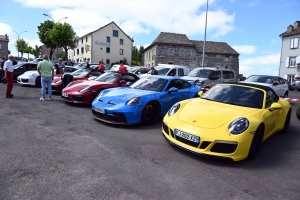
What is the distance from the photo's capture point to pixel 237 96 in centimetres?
481

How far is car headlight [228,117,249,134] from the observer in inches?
145

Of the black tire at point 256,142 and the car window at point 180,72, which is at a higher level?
the car window at point 180,72

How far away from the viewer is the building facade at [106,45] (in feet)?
162

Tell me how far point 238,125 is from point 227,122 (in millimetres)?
187

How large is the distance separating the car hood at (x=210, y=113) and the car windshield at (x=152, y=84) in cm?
182

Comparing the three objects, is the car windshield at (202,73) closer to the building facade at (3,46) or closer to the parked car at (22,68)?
the parked car at (22,68)

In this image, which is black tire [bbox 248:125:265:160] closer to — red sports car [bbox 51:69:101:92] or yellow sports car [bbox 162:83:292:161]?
yellow sports car [bbox 162:83:292:161]

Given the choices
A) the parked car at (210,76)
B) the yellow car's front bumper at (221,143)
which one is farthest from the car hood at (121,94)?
the parked car at (210,76)

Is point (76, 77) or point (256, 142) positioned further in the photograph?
point (76, 77)

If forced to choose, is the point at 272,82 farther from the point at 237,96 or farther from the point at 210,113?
the point at 210,113

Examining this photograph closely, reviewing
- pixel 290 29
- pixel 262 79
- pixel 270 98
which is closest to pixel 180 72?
pixel 262 79

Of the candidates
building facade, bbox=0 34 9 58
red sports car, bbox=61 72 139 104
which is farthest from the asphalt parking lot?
building facade, bbox=0 34 9 58

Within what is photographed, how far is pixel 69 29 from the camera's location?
3731 centimetres

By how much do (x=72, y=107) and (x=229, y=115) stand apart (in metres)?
5.24
